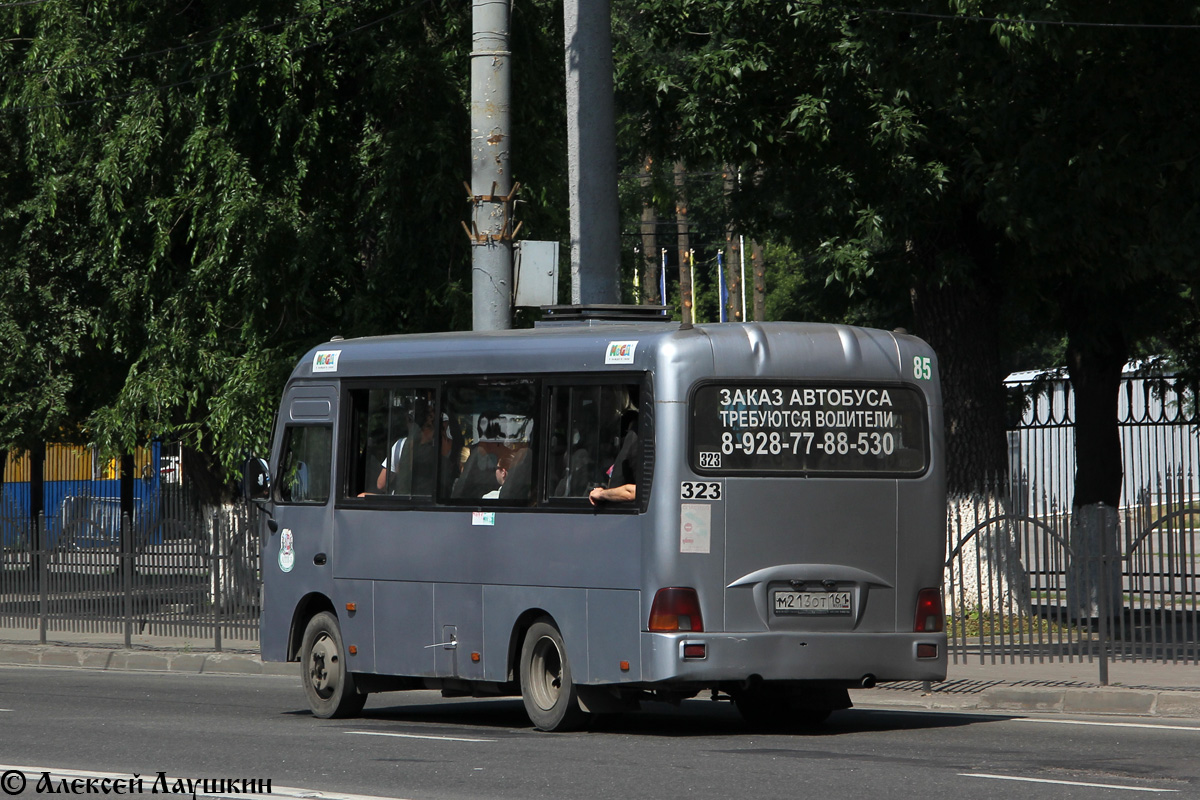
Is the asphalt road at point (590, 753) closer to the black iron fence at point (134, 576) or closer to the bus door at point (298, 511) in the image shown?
the bus door at point (298, 511)

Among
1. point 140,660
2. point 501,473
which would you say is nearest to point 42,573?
point 140,660

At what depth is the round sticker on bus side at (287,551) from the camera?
45.4ft

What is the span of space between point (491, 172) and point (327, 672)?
4.93 metres

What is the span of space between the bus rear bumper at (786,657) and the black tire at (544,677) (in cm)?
90

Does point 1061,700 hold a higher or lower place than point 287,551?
lower

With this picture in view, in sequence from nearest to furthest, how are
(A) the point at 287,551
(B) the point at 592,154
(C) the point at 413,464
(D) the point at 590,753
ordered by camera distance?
(D) the point at 590,753, (C) the point at 413,464, (A) the point at 287,551, (B) the point at 592,154

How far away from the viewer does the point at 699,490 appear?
11.3m

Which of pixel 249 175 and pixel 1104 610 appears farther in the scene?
pixel 249 175

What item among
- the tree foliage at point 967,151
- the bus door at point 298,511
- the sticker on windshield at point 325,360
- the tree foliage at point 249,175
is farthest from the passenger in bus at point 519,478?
the tree foliage at point 249,175

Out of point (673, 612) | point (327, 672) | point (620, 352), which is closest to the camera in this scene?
point (673, 612)

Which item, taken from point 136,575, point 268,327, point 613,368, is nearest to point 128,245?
point 268,327

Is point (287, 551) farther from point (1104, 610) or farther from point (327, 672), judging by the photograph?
point (1104, 610)

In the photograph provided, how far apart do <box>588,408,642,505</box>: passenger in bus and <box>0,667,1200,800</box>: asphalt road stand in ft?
4.97

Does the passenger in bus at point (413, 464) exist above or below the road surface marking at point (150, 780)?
above
